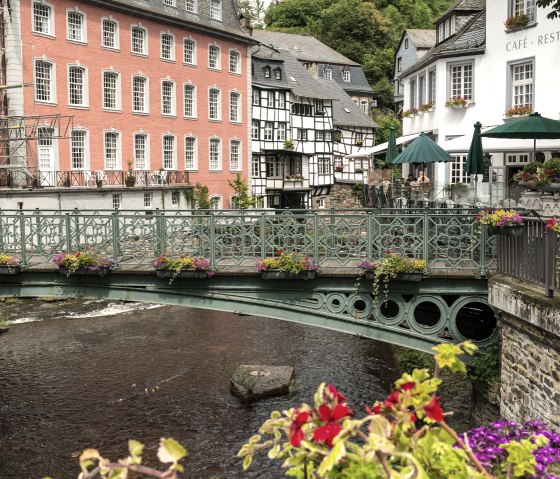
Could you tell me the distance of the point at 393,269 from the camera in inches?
446

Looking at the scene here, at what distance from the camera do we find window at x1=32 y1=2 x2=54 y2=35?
105 feet

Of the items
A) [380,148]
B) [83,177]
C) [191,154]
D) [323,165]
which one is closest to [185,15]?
[191,154]

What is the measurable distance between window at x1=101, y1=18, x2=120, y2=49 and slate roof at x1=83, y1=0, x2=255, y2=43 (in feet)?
2.43

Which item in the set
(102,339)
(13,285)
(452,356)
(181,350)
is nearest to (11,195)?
(102,339)

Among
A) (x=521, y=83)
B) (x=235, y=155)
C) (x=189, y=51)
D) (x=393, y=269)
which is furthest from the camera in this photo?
(x=235, y=155)

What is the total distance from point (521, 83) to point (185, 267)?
1732 centimetres

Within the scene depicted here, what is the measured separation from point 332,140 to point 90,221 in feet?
145

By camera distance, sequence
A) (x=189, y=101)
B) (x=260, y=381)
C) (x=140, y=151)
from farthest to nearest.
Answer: (x=189, y=101) → (x=140, y=151) → (x=260, y=381)

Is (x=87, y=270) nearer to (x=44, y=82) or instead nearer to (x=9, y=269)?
(x=9, y=269)

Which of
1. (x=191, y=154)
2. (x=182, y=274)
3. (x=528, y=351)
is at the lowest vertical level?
(x=528, y=351)

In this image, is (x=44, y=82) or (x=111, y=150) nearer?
(x=44, y=82)

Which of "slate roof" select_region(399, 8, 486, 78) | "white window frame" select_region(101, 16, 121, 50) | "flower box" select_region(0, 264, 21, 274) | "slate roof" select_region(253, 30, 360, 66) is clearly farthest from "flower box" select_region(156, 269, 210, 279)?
"slate roof" select_region(253, 30, 360, 66)

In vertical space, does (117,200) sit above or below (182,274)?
above

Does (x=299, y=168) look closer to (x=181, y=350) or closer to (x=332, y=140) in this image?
(x=332, y=140)
